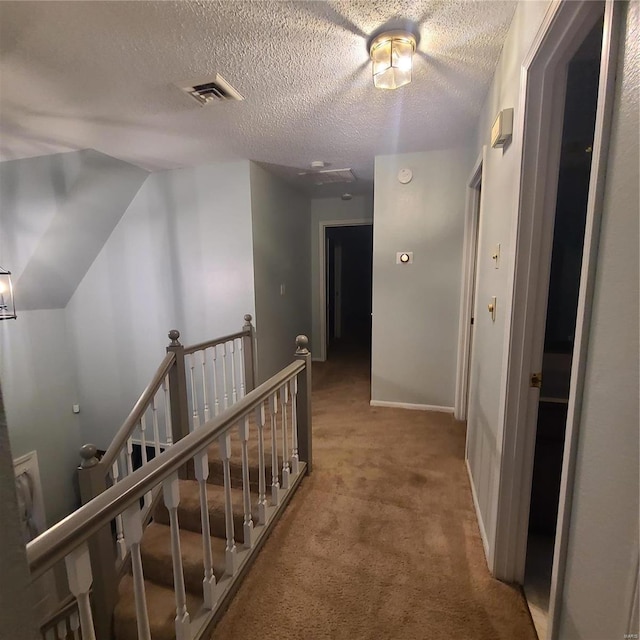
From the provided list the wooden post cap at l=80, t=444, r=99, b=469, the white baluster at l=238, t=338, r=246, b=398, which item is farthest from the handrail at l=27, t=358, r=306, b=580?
the white baluster at l=238, t=338, r=246, b=398

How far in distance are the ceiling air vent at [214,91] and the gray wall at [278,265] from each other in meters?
1.15

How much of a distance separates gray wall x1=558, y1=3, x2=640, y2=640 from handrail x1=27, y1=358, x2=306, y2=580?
1.14 metres

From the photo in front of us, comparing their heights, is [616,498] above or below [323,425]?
above

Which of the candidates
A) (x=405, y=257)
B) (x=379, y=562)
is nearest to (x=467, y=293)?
(x=405, y=257)

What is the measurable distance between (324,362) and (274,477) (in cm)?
307

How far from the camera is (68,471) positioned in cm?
412

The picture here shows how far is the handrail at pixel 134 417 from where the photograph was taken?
1772 mm

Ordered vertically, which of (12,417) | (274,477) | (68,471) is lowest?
(68,471)

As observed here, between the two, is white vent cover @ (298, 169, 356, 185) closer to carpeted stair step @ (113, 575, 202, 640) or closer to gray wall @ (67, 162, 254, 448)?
gray wall @ (67, 162, 254, 448)

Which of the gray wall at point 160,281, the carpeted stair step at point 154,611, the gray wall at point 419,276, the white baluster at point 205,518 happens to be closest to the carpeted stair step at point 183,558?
the carpeted stair step at point 154,611

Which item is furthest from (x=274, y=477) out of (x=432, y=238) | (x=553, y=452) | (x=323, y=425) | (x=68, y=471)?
(x=68, y=471)

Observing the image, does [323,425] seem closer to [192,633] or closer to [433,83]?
[192,633]

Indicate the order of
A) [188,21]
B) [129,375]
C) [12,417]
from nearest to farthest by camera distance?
[188,21] < [12,417] < [129,375]

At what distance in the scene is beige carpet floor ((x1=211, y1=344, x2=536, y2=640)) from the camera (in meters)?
1.30
